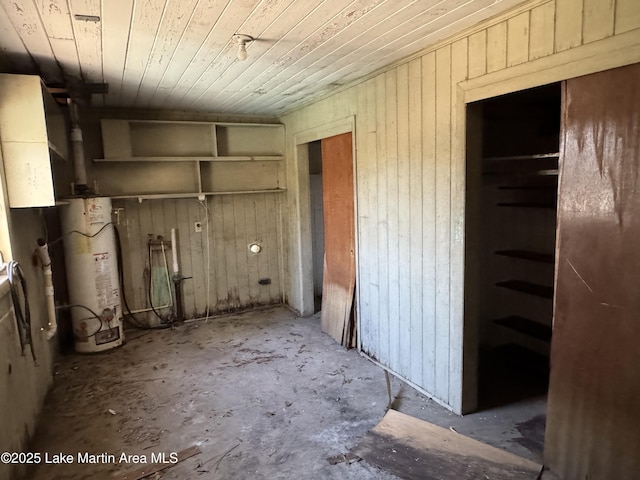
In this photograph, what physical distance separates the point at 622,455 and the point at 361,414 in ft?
4.71

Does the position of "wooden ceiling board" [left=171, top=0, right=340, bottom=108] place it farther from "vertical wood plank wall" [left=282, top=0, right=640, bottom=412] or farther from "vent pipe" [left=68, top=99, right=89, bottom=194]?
"vent pipe" [left=68, top=99, right=89, bottom=194]

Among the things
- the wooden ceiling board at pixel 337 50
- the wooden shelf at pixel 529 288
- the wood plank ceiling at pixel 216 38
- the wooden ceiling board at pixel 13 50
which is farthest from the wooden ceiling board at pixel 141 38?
the wooden shelf at pixel 529 288

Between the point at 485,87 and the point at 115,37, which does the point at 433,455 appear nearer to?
the point at 485,87

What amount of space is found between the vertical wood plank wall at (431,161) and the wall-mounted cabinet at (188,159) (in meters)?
1.43

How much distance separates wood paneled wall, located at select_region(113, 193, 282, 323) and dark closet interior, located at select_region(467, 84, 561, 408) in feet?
8.72

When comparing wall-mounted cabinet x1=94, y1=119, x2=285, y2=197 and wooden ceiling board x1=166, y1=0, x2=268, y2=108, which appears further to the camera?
wall-mounted cabinet x1=94, y1=119, x2=285, y2=197

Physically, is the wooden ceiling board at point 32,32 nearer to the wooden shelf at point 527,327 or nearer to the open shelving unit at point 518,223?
the open shelving unit at point 518,223

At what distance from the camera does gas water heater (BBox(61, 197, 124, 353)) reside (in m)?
3.81

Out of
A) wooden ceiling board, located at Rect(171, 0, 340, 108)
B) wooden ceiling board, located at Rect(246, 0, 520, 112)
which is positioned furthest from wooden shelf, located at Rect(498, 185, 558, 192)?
wooden ceiling board, located at Rect(171, 0, 340, 108)

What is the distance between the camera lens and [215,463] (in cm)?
231

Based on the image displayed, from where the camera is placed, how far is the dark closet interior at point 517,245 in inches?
124

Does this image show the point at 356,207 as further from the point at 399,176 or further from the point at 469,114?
the point at 469,114

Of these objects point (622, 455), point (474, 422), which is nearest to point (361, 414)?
point (474, 422)

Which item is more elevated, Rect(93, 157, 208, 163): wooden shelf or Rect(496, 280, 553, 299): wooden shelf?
Rect(93, 157, 208, 163): wooden shelf
